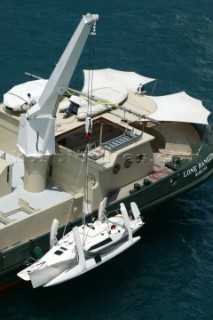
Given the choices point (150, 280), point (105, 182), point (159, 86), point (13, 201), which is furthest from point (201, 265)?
point (159, 86)

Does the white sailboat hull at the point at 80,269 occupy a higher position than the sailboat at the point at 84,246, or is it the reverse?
the sailboat at the point at 84,246

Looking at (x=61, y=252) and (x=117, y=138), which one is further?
(x=117, y=138)

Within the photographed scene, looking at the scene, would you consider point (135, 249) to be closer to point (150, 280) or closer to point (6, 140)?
point (150, 280)

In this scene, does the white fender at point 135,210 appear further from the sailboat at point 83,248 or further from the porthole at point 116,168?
the porthole at point 116,168

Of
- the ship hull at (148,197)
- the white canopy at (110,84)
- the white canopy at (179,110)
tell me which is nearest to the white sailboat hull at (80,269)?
the ship hull at (148,197)

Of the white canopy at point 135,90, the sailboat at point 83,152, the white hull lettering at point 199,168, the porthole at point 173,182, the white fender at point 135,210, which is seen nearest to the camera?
the sailboat at point 83,152

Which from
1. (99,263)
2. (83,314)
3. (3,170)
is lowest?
(83,314)

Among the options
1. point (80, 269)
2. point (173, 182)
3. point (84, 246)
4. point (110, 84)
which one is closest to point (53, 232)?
point (84, 246)

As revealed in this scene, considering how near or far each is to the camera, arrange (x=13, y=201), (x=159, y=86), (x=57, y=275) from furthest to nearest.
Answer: (x=159, y=86), (x=13, y=201), (x=57, y=275)
